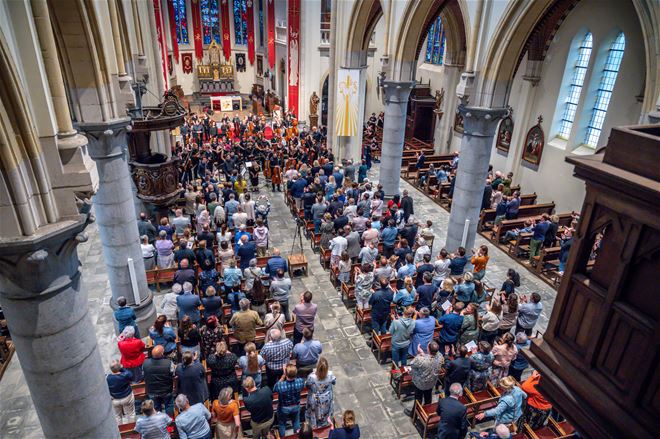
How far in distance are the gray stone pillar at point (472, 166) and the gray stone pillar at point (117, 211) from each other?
7818 millimetres

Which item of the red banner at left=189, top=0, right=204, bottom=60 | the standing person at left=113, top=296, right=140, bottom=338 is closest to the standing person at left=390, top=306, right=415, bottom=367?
the standing person at left=113, top=296, right=140, bottom=338

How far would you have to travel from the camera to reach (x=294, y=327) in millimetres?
8695

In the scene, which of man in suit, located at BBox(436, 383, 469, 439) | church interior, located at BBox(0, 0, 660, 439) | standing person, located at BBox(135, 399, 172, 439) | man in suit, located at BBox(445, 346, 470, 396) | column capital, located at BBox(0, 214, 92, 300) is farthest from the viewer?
man in suit, located at BBox(445, 346, 470, 396)

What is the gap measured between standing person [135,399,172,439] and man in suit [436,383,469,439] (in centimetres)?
368

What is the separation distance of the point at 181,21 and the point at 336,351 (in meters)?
32.4

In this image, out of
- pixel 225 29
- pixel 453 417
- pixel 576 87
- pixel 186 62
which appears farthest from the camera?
pixel 225 29

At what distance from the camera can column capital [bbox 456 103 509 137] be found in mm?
10828

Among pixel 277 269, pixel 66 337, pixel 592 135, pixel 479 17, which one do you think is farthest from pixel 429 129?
pixel 66 337

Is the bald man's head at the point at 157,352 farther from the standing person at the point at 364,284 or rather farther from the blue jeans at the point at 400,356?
the standing person at the point at 364,284

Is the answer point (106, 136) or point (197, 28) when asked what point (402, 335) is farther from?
point (197, 28)

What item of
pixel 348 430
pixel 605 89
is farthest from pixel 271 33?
pixel 348 430

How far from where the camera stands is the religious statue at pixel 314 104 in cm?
2600

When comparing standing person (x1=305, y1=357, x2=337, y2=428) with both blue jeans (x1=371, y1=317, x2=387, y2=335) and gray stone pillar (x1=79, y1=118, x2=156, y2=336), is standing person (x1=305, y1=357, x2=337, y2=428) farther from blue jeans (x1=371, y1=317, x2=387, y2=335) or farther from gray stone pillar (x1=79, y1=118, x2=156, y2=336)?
gray stone pillar (x1=79, y1=118, x2=156, y2=336)

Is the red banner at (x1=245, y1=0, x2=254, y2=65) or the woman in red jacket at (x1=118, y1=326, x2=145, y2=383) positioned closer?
the woman in red jacket at (x1=118, y1=326, x2=145, y2=383)
